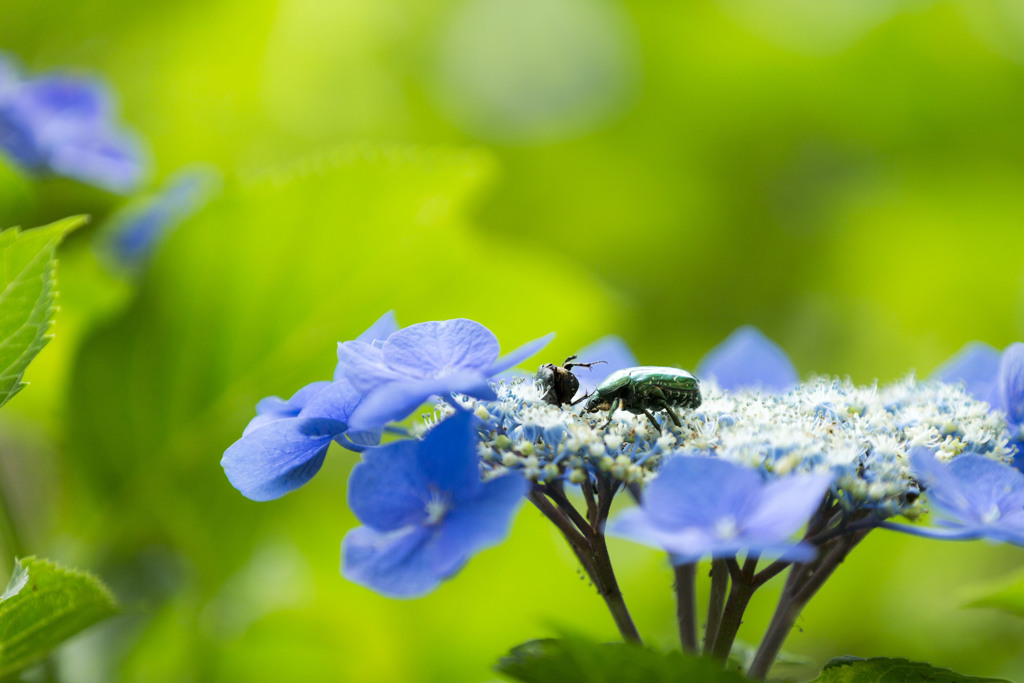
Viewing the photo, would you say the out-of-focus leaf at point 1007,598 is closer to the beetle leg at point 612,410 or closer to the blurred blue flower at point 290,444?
the beetle leg at point 612,410

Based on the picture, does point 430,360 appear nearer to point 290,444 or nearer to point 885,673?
point 290,444

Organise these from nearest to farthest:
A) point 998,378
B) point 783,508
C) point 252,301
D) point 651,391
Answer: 1. point 783,508
2. point 651,391
3. point 998,378
4. point 252,301

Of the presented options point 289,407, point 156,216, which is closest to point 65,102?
point 156,216

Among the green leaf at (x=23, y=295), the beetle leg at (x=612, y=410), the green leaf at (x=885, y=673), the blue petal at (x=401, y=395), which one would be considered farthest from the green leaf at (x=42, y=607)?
the green leaf at (x=885, y=673)

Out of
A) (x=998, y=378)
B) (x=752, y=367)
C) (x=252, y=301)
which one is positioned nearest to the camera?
(x=998, y=378)

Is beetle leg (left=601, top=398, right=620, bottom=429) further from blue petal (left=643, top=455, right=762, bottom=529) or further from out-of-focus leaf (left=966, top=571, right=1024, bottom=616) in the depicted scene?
out-of-focus leaf (left=966, top=571, right=1024, bottom=616)

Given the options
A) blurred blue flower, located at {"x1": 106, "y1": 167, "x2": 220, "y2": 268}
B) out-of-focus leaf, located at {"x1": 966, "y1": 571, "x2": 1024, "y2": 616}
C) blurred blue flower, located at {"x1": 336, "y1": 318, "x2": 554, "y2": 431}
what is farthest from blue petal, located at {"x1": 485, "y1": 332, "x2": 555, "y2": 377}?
blurred blue flower, located at {"x1": 106, "y1": 167, "x2": 220, "y2": 268}

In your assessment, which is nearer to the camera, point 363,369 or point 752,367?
point 363,369

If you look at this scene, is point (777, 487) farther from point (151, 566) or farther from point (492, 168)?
point (151, 566)

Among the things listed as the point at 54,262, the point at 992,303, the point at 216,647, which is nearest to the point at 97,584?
the point at 54,262

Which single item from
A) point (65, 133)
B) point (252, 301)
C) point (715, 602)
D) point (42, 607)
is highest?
point (65, 133)
